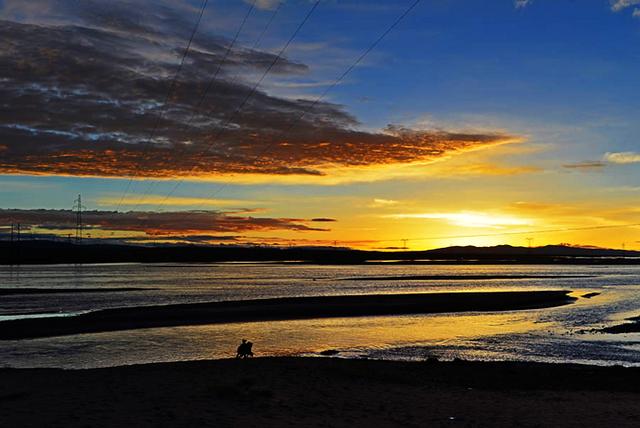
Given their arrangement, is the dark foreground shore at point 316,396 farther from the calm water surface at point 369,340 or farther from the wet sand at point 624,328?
the wet sand at point 624,328

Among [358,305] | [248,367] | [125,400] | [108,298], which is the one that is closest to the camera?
[125,400]

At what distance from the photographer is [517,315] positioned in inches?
2045

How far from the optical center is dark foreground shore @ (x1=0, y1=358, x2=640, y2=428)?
14.5m

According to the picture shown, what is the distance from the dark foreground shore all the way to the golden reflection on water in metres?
9.26

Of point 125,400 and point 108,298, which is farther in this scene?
point 108,298

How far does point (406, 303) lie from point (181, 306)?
23.8 meters

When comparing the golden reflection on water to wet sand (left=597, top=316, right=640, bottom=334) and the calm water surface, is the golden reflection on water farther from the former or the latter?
wet sand (left=597, top=316, right=640, bottom=334)

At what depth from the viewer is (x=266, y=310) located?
5375 centimetres

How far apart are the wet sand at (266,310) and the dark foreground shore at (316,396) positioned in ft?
68.4

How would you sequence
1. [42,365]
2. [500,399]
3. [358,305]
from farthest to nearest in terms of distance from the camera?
[358,305]
[42,365]
[500,399]

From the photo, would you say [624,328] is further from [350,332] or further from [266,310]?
[266,310]

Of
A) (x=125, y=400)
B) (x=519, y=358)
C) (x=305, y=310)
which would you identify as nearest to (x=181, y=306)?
(x=305, y=310)

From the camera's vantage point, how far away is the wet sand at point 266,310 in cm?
4072

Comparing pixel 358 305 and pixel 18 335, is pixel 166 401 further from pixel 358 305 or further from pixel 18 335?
pixel 358 305
